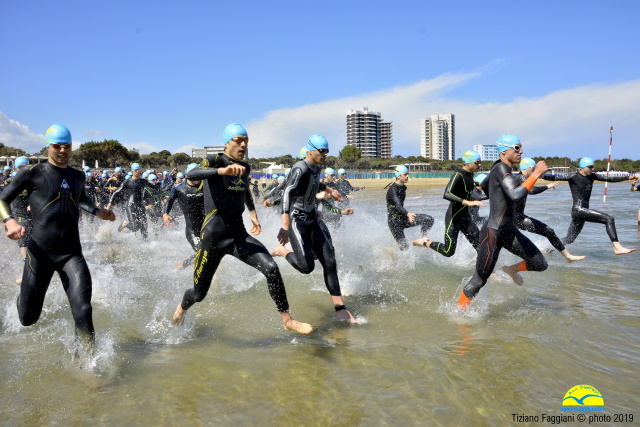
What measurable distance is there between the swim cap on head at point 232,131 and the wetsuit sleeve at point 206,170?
26cm

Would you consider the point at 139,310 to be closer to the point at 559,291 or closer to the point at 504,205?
the point at 504,205

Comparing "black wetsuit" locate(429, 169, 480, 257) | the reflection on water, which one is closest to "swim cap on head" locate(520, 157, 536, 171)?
"black wetsuit" locate(429, 169, 480, 257)

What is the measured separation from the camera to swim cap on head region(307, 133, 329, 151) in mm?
5555

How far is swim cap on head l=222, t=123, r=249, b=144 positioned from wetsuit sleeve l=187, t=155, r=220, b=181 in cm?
26

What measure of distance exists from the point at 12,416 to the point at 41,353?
4.29 ft

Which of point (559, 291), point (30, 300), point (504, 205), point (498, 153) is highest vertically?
point (498, 153)

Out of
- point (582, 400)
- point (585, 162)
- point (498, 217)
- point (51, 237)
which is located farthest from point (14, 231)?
point (585, 162)

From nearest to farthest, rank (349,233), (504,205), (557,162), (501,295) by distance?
(504,205), (501,295), (349,233), (557,162)

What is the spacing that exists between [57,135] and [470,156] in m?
5.88

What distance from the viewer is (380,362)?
4.24 metres

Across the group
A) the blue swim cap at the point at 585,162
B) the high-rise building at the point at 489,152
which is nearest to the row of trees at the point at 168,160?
the high-rise building at the point at 489,152

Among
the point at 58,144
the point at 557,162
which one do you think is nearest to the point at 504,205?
the point at 58,144

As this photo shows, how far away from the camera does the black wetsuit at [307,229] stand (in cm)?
556

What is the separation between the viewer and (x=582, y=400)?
3523 mm
